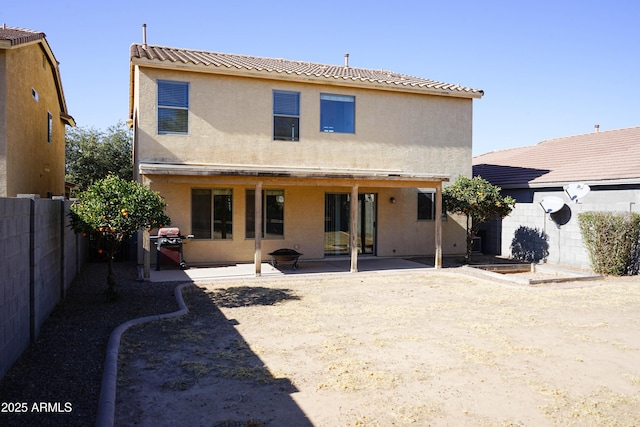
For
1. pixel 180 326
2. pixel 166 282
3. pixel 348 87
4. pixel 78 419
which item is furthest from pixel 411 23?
pixel 78 419

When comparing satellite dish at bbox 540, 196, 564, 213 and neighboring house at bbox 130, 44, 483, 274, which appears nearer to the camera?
neighboring house at bbox 130, 44, 483, 274

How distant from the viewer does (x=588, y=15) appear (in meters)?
13.2

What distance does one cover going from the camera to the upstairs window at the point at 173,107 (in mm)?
13039

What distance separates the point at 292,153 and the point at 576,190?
357 inches

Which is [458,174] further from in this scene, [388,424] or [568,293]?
[388,424]

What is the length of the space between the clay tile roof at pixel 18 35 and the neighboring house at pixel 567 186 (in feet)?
52.8

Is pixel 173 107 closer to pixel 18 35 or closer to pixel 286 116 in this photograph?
pixel 286 116

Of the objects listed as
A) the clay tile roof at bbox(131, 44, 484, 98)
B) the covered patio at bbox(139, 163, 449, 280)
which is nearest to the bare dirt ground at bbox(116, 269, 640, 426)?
the covered patio at bbox(139, 163, 449, 280)

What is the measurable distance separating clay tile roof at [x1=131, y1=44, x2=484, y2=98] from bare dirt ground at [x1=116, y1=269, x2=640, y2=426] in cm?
711

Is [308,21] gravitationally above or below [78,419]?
above

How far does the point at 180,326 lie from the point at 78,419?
3.33m

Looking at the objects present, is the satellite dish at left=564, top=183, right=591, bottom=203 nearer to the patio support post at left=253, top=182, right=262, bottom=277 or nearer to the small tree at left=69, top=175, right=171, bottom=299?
the patio support post at left=253, top=182, right=262, bottom=277

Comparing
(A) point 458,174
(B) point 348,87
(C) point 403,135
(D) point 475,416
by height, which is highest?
(B) point 348,87

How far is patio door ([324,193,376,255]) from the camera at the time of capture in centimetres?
1547
